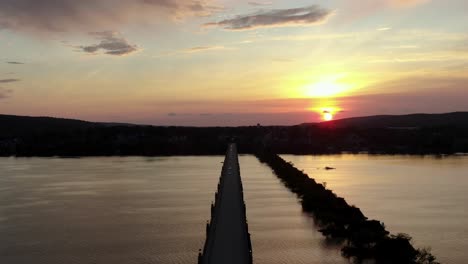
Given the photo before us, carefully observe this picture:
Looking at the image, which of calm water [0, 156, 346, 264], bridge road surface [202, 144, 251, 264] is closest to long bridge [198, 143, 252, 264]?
bridge road surface [202, 144, 251, 264]

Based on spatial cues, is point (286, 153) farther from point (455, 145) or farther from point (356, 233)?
point (356, 233)

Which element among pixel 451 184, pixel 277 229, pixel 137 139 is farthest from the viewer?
pixel 137 139

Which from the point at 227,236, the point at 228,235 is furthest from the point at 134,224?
the point at 227,236

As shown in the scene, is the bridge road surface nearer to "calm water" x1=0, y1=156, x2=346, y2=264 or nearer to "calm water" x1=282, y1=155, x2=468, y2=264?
"calm water" x1=0, y1=156, x2=346, y2=264

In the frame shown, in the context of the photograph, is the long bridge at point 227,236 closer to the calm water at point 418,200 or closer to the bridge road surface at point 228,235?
the bridge road surface at point 228,235

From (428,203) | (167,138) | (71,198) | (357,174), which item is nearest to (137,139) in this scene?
(167,138)

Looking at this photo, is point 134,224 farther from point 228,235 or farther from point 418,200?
point 418,200
